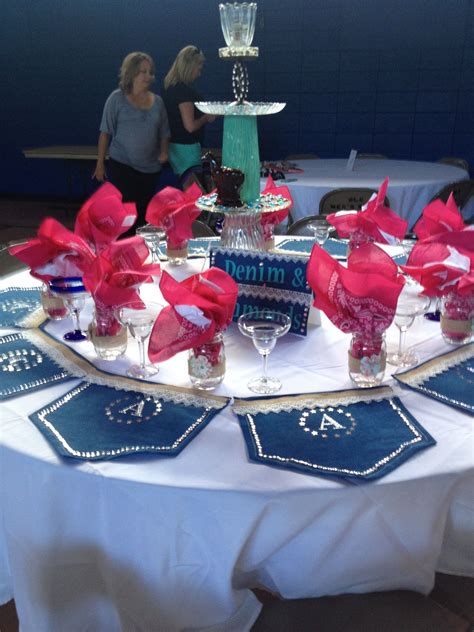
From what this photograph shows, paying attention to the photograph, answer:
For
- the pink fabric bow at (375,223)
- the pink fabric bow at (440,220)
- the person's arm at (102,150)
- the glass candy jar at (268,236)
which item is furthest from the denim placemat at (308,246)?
the person's arm at (102,150)

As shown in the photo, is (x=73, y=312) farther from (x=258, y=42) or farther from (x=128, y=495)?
(x=258, y=42)

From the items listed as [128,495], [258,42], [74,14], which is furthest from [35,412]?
[74,14]

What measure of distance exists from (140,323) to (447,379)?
0.64m

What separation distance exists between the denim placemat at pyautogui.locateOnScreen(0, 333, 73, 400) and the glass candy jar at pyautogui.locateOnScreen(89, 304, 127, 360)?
10 cm

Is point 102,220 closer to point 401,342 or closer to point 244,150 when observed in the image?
point 244,150

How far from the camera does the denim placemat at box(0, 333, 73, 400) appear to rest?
3.90 ft

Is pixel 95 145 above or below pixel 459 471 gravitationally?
below

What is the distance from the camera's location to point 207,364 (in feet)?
3.84

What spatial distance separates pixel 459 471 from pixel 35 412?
2.45 feet

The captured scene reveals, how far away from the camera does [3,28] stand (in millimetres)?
7020

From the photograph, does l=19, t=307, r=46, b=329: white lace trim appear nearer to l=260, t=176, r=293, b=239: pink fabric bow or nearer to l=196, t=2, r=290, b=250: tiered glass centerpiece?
l=196, t=2, r=290, b=250: tiered glass centerpiece

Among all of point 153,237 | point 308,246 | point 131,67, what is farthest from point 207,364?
point 131,67

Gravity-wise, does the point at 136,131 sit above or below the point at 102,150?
above

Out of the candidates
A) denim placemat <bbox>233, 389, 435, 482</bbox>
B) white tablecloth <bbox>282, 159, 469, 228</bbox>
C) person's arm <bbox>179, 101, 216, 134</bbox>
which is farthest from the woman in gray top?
denim placemat <bbox>233, 389, 435, 482</bbox>
